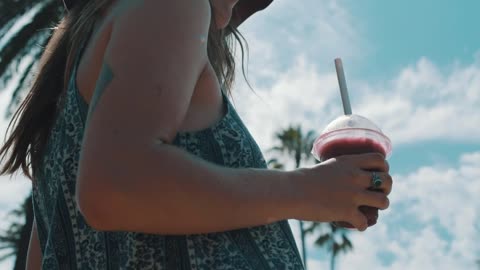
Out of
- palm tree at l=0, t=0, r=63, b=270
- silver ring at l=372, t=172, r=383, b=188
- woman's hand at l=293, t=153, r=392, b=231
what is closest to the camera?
woman's hand at l=293, t=153, r=392, b=231

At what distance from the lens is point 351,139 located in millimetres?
2182

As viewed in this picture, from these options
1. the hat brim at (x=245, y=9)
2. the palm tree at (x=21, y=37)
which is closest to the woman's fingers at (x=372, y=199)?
the hat brim at (x=245, y=9)

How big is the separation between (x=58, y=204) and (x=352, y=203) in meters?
0.72

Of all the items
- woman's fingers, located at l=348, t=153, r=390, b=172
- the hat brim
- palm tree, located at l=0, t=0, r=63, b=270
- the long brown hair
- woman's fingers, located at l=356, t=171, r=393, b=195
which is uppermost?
palm tree, located at l=0, t=0, r=63, b=270

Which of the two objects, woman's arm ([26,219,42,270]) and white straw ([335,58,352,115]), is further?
white straw ([335,58,352,115])

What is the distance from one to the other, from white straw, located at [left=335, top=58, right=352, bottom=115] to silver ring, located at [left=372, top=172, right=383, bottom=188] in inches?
24.1

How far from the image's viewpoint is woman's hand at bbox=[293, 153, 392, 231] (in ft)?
5.15

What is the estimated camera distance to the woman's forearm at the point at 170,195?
4.57 feet

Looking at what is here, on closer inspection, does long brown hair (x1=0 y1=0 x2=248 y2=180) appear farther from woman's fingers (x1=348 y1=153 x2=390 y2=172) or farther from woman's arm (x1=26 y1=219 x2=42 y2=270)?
woman's fingers (x1=348 y1=153 x2=390 y2=172)

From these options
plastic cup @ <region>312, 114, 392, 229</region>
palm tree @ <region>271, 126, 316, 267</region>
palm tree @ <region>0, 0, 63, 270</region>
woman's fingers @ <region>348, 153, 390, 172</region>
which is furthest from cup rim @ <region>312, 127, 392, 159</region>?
palm tree @ <region>271, 126, 316, 267</region>

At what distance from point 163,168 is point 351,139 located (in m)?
0.92

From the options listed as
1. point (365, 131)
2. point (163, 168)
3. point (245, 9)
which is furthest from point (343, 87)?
point (163, 168)

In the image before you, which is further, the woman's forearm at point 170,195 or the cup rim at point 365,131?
the cup rim at point 365,131

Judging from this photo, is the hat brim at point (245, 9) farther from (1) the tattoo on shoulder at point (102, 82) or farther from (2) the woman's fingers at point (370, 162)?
(1) the tattoo on shoulder at point (102, 82)
